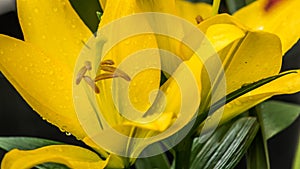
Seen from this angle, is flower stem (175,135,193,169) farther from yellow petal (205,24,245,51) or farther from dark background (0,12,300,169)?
dark background (0,12,300,169)

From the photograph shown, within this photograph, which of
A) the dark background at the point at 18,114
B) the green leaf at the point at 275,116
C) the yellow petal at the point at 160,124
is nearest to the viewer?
the yellow petal at the point at 160,124

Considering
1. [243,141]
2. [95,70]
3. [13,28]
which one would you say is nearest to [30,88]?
[95,70]

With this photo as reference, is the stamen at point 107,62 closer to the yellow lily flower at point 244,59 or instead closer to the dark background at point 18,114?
the yellow lily flower at point 244,59

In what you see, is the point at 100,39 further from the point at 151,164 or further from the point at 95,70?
the point at 151,164

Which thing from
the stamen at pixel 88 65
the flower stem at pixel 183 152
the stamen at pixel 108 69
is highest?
the stamen at pixel 88 65

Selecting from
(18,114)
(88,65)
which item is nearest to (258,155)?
(88,65)

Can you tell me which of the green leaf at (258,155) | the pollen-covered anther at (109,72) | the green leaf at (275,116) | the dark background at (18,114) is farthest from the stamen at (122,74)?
the dark background at (18,114)
